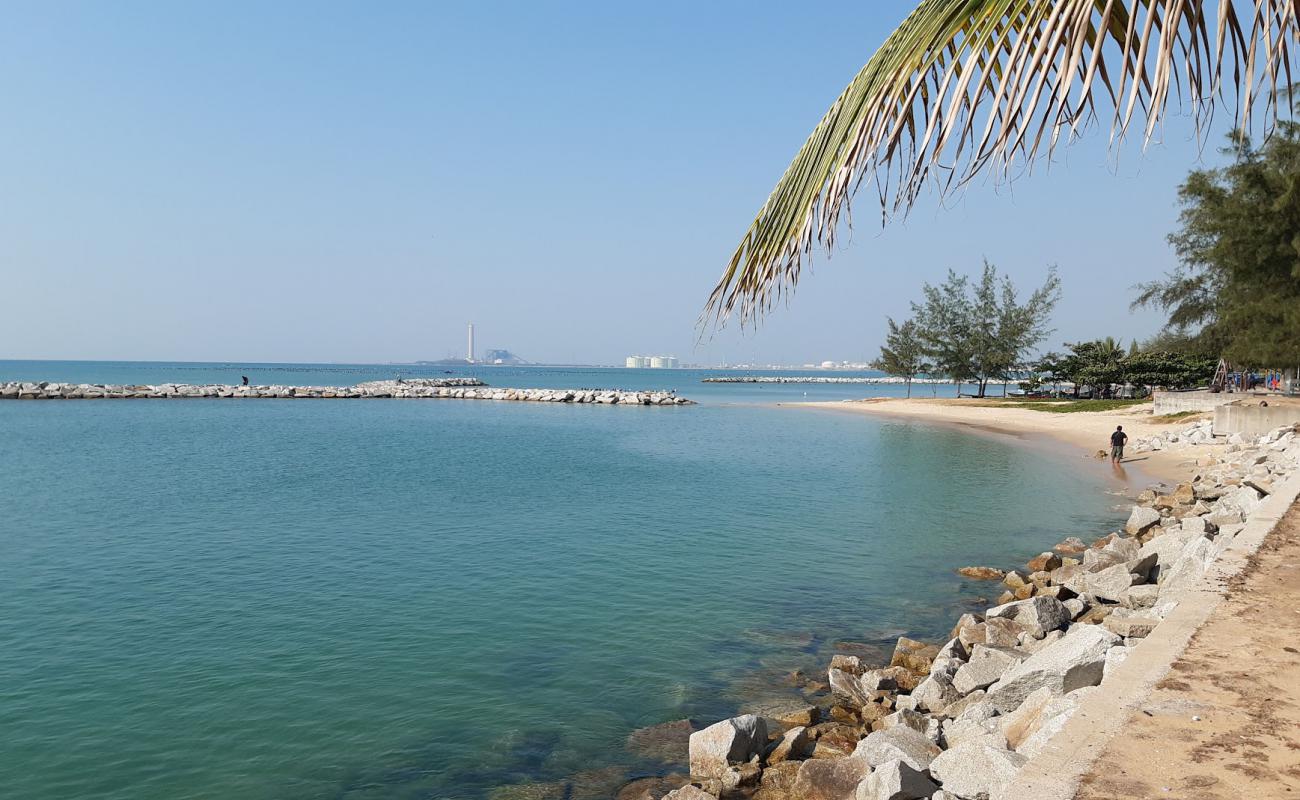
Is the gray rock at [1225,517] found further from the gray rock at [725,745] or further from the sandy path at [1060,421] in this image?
the sandy path at [1060,421]

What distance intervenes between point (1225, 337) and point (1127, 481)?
20.1m

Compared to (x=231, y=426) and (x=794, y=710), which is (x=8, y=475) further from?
(x=794, y=710)

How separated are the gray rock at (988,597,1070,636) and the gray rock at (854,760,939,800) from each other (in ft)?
15.9

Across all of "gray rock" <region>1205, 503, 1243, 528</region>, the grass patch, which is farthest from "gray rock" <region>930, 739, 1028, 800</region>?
the grass patch

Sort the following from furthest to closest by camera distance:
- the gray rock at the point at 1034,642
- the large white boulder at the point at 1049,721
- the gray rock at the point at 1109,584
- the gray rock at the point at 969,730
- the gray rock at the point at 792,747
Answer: the gray rock at the point at 1109,584
the gray rock at the point at 1034,642
the gray rock at the point at 792,747
the gray rock at the point at 969,730
the large white boulder at the point at 1049,721

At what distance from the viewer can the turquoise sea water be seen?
8391 mm

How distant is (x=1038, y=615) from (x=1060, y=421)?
44.9 meters

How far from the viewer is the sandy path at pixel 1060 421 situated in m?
31.2

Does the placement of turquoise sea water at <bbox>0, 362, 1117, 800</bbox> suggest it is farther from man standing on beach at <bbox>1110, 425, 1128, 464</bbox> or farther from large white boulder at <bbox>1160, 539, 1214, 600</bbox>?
large white boulder at <bbox>1160, 539, 1214, 600</bbox>

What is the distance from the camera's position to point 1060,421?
1986 inches

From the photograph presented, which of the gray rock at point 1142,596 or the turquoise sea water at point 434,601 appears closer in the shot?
the turquoise sea water at point 434,601

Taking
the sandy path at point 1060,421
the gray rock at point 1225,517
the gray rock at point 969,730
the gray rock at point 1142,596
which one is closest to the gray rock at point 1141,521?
the gray rock at point 1225,517

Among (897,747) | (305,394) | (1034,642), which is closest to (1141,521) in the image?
(1034,642)

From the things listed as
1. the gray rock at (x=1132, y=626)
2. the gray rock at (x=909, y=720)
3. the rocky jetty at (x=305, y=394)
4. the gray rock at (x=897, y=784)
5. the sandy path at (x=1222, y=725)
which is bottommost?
the gray rock at (x=909, y=720)
